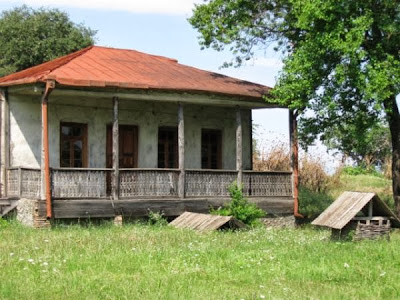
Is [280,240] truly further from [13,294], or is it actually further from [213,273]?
[13,294]

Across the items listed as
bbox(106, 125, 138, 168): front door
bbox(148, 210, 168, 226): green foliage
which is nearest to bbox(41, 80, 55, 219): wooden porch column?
bbox(148, 210, 168, 226): green foliage

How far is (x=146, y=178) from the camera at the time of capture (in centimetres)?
1769

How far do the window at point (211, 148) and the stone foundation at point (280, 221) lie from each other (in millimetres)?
3013

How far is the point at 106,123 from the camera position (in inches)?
766

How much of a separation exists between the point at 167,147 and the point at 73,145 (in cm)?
303

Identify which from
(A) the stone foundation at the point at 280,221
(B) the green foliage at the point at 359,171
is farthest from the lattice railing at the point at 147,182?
(B) the green foliage at the point at 359,171

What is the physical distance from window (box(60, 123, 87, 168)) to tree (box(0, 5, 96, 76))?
15752 mm

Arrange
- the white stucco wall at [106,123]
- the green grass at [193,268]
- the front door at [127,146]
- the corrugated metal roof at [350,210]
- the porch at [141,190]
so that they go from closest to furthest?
the green grass at [193,268], the corrugated metal roof at [350,210], the porch at [141,190], the white stucco wall at [106,123], the front door at [127,146]

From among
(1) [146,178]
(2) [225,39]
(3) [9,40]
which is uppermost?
(3) [9,40]

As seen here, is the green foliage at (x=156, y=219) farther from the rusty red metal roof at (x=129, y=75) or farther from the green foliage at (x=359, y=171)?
the green foliage at (x=359, y=171)

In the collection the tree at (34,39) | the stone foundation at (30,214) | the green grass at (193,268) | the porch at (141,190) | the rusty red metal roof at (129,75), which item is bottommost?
the green grass at (193,268)

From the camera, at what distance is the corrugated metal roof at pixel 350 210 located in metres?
13.2

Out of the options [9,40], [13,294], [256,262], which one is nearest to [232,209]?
[256,262]

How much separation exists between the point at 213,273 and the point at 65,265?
2160 mm
